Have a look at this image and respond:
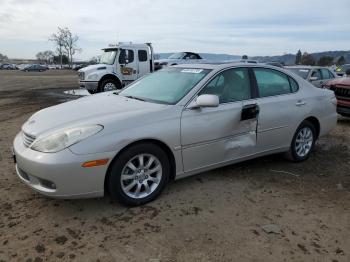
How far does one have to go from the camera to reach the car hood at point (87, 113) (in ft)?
12.3

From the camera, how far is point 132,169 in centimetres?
379

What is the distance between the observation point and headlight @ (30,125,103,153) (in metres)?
3.46

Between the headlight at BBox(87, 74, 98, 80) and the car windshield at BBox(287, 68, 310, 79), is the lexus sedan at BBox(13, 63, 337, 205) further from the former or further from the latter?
the headlight at BBox(87, 74, 98, 80)

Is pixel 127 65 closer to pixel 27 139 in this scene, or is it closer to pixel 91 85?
pixel 91 85

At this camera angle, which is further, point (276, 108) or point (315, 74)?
point (315, 74)

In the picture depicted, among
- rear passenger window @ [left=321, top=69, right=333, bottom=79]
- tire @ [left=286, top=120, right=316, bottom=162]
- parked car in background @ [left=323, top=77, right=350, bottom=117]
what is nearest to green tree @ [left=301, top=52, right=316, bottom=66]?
rear passenger window @ [left=321, top=69, right=333, bottom=79]

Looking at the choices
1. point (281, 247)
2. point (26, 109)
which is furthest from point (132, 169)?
point (26, 109)

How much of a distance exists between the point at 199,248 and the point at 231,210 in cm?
85

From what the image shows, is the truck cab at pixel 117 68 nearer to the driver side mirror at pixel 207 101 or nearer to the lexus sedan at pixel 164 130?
the lexus sedan at pixel 164 130

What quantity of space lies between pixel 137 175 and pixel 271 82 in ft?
8.06

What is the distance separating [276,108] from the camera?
4.96 metres

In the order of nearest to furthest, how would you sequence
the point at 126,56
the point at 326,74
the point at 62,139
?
the point at 62,139, the point at 326,74, the point at 126,56

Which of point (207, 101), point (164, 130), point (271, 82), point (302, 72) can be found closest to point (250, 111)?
point (271, 82)

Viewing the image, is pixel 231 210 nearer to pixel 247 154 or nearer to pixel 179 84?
pixel 247 154
